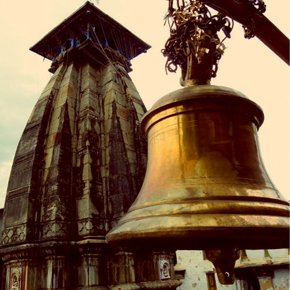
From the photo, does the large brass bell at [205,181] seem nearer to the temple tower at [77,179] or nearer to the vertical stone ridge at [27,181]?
the temple tower at [77,179]

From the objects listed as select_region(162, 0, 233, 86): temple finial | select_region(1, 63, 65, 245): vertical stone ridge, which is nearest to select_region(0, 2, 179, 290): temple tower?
select_region(1, 63, 65, 245): vertical stone ridge

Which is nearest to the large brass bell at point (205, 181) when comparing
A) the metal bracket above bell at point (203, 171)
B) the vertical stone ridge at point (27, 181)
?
the metal bracket above bell at point (203, 171)

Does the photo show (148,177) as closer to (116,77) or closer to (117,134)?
(117,134)

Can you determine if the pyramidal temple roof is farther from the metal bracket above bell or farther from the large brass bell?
the large brass bell

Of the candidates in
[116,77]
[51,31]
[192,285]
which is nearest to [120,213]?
[116,77]

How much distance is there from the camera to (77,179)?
6.34 metres

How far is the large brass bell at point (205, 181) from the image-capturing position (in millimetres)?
1387

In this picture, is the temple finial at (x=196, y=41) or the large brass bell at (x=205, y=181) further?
the temple finial at (x=196, y=41)

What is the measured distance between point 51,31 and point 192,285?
12496 millimetres

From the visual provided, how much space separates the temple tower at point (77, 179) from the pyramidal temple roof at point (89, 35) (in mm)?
103

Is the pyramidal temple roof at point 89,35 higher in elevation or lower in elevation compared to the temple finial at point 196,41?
higher

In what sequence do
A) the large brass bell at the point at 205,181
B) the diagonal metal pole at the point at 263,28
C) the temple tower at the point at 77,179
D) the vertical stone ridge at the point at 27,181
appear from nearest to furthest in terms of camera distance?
the large brass bell at the point at 205,181
the diagonal metal pole at the point at 263,28
the temple tower at the point at 77,179
the vertical stone ridge at the point at 27,181

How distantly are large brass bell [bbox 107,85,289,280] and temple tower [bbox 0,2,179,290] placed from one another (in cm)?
391

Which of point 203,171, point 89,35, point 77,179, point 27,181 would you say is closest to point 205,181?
point 203,171
